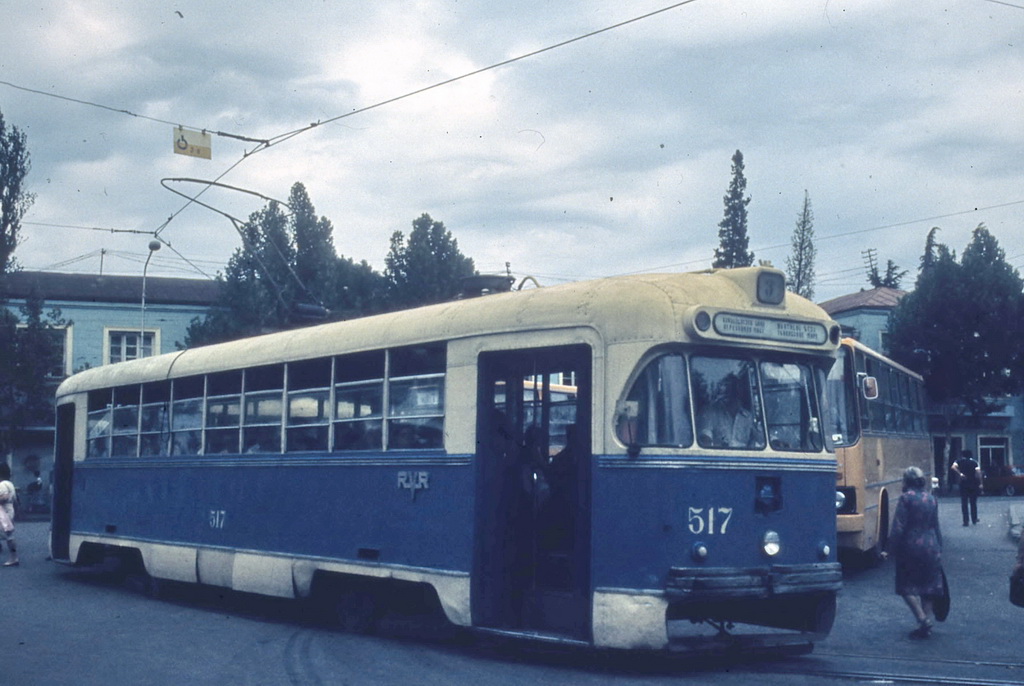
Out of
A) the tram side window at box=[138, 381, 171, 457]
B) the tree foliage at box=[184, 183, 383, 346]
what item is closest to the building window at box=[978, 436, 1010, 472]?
the tree foliage at box=[184, 183, 383, 346]

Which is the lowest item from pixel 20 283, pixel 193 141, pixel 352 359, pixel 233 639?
pixel 233 639

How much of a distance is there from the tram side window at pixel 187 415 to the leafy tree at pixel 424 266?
27624 millimetres

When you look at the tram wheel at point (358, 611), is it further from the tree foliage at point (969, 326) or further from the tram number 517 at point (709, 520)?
the tree foliage at point (969, 326)

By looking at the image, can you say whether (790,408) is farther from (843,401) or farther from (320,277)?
(320,277)

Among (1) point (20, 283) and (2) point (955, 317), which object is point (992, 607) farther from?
(1) point (20, 283)

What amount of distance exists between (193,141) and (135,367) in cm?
342

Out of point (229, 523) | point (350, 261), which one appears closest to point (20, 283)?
point (350, 261)

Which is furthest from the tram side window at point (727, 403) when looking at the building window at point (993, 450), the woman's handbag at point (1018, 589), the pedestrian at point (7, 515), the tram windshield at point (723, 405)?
the building window at point (993, 450)

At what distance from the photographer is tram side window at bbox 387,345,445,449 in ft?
33.4

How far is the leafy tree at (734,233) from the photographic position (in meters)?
57.9

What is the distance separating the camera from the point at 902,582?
439 inches

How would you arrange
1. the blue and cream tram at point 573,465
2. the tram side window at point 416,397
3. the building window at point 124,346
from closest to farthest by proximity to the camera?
the blue and cream tram at point 573,465 → the tram side window at point 416,397 → the building window at point 124,346

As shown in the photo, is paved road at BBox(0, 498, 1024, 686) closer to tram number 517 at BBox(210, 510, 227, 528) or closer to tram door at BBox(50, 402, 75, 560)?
tram number 517 at BBox(210, 510, 227, 528)

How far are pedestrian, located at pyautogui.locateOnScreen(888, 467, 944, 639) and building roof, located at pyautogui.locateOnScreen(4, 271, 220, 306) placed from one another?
125 feet
